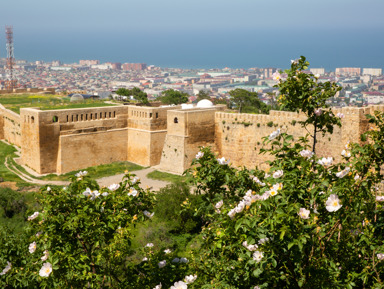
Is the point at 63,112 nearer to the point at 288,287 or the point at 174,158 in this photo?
the point at 174,158

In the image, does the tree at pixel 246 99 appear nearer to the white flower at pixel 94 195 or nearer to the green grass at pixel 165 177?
the green grass at pixel 165 177

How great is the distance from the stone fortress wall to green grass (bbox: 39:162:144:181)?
323 mm

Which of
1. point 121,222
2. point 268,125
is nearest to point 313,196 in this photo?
Answer: point 121,222

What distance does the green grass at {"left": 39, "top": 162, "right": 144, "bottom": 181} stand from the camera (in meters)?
19.3

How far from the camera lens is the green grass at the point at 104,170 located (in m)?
19.3

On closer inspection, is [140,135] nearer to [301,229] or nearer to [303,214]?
[303,214]

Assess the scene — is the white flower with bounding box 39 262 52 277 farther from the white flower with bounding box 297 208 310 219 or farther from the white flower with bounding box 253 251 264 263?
the white flower with bounding box 297 208 310 219

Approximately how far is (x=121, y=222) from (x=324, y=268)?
2.31 m

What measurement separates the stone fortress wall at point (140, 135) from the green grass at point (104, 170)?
0.32 meters

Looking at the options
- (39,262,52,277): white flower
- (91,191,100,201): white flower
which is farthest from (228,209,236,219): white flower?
(39,262,52,277): white flower

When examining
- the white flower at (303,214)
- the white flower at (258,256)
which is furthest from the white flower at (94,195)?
the white flower at (303,214)

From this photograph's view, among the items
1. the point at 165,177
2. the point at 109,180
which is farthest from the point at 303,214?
the point at 165,177

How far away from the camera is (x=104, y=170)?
66.5ft

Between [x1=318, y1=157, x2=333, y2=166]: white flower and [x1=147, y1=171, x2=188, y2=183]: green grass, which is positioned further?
[x1=147, y1=171, x2=188, y2=183]: green grass
